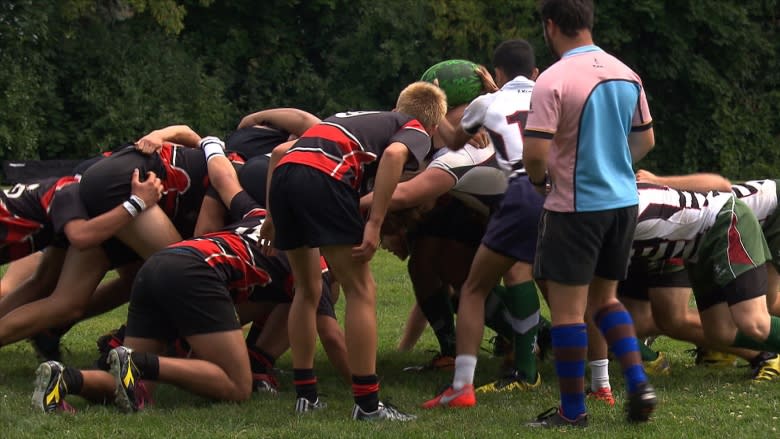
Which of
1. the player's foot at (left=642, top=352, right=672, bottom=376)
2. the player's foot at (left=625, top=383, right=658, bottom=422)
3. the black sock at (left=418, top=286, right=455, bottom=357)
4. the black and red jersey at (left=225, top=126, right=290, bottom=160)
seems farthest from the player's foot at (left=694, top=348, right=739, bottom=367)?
the black and red jersey at (left=225, top=126, right=290, bottom=160)

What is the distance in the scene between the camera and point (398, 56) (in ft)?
103

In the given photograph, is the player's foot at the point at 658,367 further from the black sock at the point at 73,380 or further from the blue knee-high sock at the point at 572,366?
the black sock at the point at 73,380

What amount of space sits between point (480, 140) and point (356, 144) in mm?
1118

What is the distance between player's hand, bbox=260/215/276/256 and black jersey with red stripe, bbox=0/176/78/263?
4.69 feet

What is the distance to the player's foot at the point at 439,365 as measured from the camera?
755 cm

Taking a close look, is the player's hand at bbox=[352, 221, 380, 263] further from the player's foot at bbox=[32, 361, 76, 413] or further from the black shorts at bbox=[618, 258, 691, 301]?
the black shorts at bbox=[618, 258, 691, 301]

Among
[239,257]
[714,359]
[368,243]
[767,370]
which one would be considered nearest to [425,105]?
[368,243]

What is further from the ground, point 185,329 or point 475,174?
point 475,174

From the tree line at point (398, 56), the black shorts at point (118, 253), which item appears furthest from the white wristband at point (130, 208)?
the tree line at point (398, 56)

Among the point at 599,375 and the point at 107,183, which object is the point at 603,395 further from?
the point at 107,183

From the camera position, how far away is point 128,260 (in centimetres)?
729

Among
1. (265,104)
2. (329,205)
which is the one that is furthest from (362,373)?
(265,104)

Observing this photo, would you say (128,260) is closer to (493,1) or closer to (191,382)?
(191,382)

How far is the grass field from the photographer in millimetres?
5371
